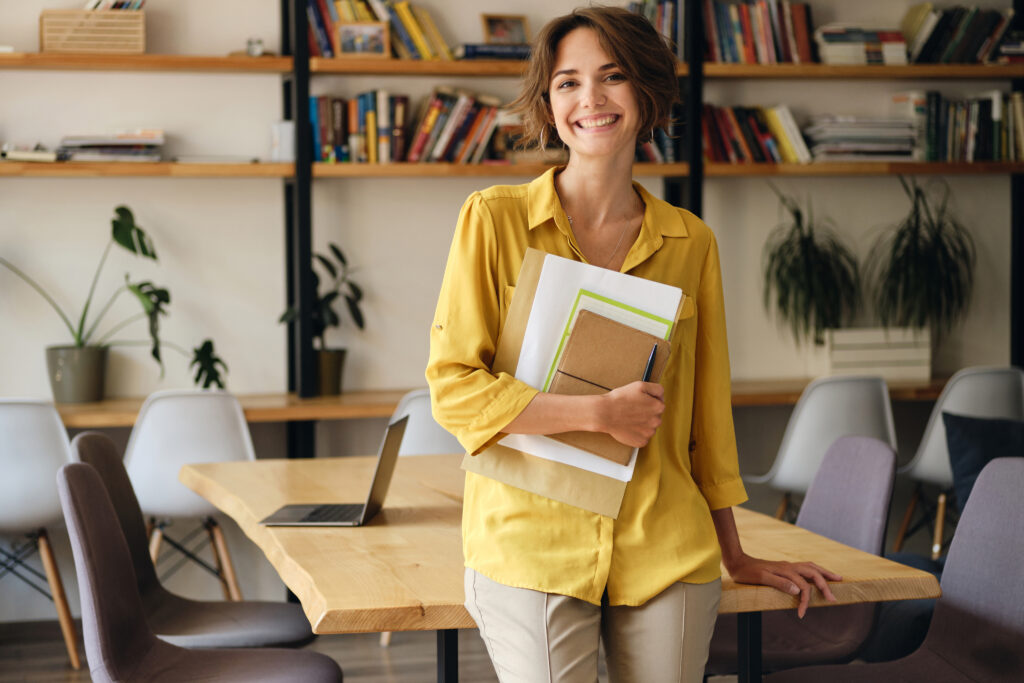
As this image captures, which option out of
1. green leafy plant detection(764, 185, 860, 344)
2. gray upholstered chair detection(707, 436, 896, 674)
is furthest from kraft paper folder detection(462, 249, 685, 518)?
green leafy plant detection(764, 185, 860, 344)

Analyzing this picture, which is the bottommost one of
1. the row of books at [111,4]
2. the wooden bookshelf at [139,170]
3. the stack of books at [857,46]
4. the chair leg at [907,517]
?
the chair leg at [907,517]

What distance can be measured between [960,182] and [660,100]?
402cm

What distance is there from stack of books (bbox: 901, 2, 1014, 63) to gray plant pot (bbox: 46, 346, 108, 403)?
3.70 metres

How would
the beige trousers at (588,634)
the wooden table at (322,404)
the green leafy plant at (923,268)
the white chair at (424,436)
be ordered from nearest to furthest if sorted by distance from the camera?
the beige trousers at (588,634) < the white chair at (424,436) < the wooden table at (322,404) < the green leafy plant at (923,268)

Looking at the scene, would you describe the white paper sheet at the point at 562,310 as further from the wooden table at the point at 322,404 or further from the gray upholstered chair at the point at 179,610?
the wooden table at the point at 322,404

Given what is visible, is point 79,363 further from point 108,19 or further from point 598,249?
point 598,249

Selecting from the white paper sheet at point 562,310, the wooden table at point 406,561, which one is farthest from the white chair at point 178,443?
the white paper sheet at point 562,310

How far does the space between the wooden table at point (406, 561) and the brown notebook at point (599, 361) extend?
386mm

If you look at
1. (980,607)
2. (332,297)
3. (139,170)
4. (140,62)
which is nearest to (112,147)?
(139,170)

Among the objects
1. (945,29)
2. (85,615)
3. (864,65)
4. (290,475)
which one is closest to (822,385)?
(864,65)

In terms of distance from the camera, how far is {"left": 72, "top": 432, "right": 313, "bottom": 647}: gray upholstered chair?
7.48 feet

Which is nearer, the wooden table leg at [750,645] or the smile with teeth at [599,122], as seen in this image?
the smile with teeth at [599,122]

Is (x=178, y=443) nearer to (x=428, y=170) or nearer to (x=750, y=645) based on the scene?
(x=428, y=170)

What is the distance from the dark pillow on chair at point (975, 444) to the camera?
3139mm
